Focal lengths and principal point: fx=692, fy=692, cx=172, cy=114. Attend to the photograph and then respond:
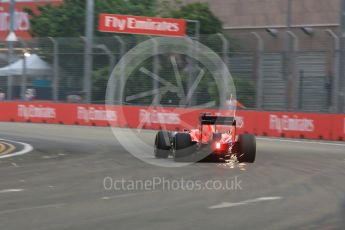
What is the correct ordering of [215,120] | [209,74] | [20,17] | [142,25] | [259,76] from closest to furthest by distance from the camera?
1. [215,120]
2. [209,74]
3. [259,76]
4. [142,25]
5. [20,17]

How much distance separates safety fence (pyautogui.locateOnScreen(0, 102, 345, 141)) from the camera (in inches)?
950

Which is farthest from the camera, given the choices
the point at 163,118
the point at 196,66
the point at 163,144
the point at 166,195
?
the point at 196,66

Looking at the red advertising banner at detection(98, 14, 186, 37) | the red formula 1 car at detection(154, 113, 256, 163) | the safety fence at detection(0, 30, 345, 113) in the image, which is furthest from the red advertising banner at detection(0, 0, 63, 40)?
the red formula 1 car at detection(154, 113, 256, 163)

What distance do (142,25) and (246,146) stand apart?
21.3 metres

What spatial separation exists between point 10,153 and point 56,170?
3.94 metres

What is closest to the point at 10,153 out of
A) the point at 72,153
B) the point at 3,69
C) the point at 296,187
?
the point at 72,153

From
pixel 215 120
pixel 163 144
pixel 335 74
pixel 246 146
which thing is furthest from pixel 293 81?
pixel 215 120

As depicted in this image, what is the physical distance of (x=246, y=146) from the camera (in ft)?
47.6

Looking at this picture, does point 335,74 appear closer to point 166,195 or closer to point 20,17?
point 166,195

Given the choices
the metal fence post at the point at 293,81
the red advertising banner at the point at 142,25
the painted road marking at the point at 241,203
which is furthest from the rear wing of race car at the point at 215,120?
the red advertising banner at the point at 142,25

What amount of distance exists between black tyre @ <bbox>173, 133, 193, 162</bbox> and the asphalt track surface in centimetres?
40

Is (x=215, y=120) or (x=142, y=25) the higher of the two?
(x=142, y=25)

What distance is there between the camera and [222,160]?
1506 centimetres

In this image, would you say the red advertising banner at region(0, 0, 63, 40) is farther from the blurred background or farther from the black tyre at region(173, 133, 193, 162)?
the black tyre at region(173, 133, 193, 162)
